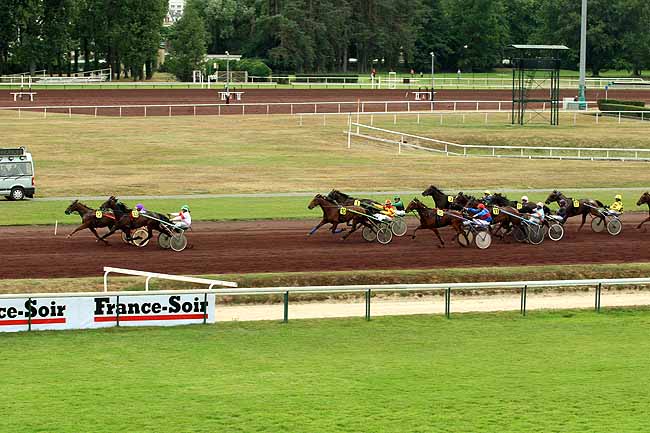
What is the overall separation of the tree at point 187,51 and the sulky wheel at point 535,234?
75.8 metres

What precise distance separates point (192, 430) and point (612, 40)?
10575 centimetres

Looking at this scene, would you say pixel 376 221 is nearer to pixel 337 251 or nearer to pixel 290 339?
pixel 337 251

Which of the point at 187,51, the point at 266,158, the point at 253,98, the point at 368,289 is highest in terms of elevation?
the point at 187,51

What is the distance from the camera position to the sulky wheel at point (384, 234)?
26.3 meters

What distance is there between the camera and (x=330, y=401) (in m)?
13.9

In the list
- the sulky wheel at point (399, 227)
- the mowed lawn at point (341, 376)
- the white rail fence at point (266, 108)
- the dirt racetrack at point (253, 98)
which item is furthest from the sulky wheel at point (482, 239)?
the dirt racetrack at point (253, 98)

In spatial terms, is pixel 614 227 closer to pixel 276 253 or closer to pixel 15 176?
pixel 276 253

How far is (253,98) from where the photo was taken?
7569 centimetres

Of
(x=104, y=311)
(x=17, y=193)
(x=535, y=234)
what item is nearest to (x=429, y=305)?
(x=104, y=311)

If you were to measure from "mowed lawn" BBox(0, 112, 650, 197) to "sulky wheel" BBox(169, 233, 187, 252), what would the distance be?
36.5 feet

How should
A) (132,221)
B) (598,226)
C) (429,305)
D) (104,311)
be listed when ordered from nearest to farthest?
1. (104,311)
2. (429,305)
3. (132,221)
4. (598,226)

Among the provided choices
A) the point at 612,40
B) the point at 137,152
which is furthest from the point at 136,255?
the point at 612,40

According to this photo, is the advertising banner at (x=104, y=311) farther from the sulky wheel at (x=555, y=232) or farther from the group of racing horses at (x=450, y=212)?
the sulky wheel at (x=555, y=232)

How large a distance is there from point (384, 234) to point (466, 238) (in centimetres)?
195
